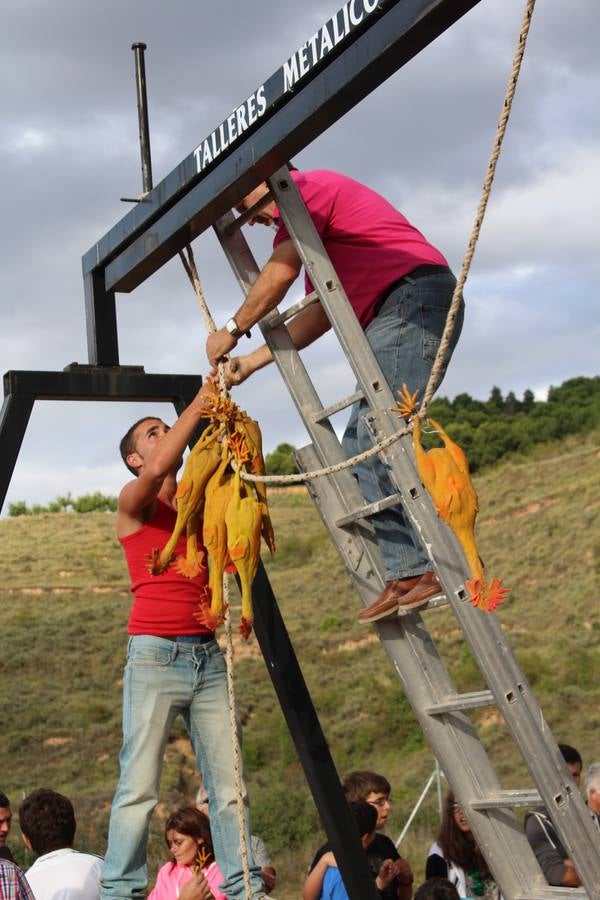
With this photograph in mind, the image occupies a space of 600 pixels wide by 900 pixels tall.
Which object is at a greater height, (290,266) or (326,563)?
(326,563)

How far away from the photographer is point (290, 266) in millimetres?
4430

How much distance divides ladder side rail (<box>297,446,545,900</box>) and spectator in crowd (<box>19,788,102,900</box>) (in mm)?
1675

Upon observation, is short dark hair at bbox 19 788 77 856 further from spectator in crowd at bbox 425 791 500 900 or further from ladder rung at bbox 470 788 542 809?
spectator in crowd at bbox 425 791 500 900

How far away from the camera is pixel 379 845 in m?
6.22

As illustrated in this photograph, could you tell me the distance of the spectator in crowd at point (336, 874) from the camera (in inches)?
227

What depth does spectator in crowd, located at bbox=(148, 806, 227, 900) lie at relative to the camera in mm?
5352

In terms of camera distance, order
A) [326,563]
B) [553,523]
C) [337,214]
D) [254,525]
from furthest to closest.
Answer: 1. [326,563]
2. [553,523]
3. [337,214]
4. [254,525]

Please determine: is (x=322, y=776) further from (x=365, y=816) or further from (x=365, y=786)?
(x=365, y=786)

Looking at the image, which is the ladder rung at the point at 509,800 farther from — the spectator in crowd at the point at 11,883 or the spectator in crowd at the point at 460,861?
the spectator in crowd at the point at 460,861

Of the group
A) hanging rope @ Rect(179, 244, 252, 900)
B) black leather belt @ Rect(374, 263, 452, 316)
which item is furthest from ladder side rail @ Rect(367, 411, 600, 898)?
black leather belt @ Rect(374, 263, 452, 316)

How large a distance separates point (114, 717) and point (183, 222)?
2686cm

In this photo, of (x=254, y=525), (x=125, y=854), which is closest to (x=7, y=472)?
(x=254, y=525)

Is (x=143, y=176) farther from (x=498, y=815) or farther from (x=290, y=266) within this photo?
(x=498, y=815)

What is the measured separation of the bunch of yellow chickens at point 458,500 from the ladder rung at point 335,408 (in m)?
0.66
